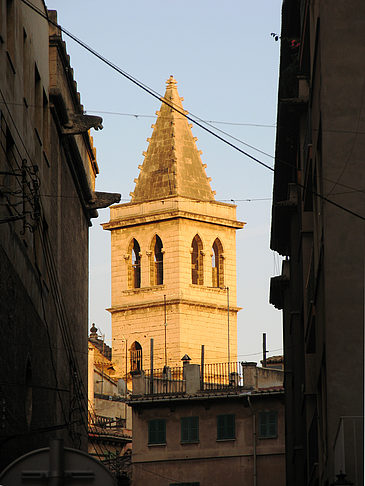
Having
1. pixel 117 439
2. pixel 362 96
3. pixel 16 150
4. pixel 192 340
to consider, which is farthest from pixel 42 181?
pixel 192 340

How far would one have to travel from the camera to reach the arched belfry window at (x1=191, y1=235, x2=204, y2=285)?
9506 centimetres

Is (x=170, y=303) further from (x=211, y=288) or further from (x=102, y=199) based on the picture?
(x=102, y=199)

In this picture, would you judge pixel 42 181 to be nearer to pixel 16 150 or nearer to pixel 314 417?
pixel 16 150

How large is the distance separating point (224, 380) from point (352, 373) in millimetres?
63731

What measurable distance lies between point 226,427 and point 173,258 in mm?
38978

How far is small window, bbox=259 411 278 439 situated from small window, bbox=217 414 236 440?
111 centimetres

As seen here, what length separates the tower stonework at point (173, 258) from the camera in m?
93.4

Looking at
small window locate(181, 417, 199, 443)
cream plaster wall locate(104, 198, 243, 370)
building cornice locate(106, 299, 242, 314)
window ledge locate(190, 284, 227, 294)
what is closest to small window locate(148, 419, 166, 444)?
small window locate(181, 417, 199, 443)

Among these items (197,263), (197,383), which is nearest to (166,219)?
(197,263)

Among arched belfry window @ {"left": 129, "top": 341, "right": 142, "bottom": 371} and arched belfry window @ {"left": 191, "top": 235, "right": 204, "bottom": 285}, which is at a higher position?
arched belfry window @ {"left": 191, "top": 235, "right": 204, "bottom": 285}

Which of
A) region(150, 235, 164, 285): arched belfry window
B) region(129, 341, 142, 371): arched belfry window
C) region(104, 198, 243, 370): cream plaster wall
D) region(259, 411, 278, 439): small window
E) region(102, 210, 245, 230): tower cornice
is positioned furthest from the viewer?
region(150, 235, 164, 285): arched belfry window

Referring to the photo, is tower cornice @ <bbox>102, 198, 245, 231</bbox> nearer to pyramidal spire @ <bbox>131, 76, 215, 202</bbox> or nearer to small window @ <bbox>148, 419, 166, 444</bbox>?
pyramidal spire @ <bbox>131, 76, 215, 202</bbox>

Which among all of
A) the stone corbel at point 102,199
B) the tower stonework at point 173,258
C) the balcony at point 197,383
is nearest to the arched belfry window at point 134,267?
the tower stonework at point 173,258

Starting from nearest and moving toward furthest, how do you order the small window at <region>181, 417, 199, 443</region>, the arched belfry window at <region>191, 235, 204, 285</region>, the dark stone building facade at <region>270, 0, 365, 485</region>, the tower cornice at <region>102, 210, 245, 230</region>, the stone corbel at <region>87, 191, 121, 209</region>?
the dark stone building facade at <region>270, 0, 365, 485</region>
the stone corbel at <region>87, 191, 121, 209</region>
the small window at <region>181, 417, 199, 443</region>
the tower cornice at <region>102, 210, 245, 230</region>
the arched belfry window at <region>191, 235, 204, 285</region>
